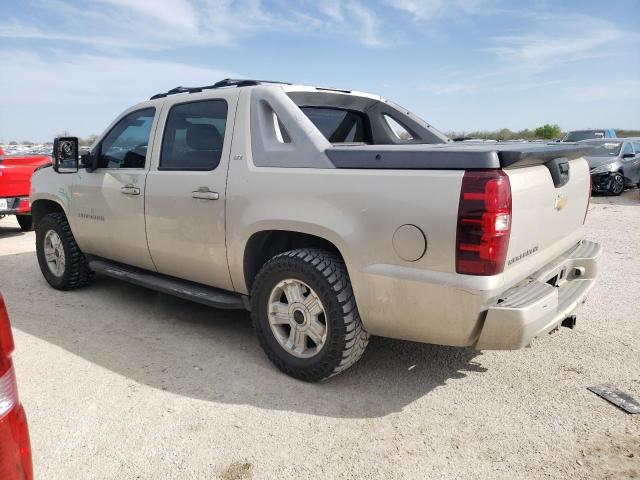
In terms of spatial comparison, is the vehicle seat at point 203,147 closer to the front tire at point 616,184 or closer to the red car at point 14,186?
the red car at point 14,186

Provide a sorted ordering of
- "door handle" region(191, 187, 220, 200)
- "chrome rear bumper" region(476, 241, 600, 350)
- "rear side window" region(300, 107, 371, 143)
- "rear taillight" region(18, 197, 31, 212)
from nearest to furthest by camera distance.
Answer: "chrome rear bumper" region(476, 241, 600, 350), "door handle" region(191, 187, 220, 200), "rear side window" region(300, 107, 371, 143), "rear taillight" region(18, 197, 31, 212)

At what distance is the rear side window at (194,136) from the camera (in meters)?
3.68

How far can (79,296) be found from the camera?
5.08 metres

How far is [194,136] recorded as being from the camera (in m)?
3.90

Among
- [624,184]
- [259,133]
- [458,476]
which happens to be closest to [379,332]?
[458,476]

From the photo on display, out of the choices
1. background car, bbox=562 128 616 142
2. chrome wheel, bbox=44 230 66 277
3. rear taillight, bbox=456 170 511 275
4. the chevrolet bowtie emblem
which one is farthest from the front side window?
background car, bbox=562 128 616 142

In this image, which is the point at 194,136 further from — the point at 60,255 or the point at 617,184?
the point at 617,184

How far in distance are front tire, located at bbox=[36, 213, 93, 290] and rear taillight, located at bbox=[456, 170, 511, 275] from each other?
4.01m

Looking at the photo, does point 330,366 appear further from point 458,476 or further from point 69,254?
point 69,254

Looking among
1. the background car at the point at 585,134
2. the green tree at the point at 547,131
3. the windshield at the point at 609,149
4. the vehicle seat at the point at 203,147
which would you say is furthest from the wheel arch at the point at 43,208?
the green tree at the point at 547,131

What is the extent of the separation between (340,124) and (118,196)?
1.97 meters

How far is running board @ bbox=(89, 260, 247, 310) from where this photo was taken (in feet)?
12.0

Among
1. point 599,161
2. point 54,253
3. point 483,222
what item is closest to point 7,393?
point 483,222

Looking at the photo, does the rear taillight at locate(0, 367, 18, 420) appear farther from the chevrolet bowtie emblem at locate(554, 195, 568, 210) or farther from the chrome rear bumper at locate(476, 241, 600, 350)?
the chevrolet bowtie emblem at locate(554, 195, 568, 210)
